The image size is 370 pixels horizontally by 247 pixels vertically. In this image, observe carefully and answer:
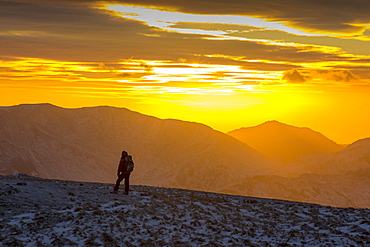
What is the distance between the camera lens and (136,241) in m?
22.5

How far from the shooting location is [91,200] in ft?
93.2

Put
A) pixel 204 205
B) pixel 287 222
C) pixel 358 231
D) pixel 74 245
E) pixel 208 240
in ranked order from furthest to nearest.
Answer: pixel 204 205, pixel 287 222, pixel 358 231, pixel 208 240, pixel 74 245

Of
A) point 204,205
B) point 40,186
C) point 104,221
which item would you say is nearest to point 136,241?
point 104,221

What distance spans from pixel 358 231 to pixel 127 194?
545 inches

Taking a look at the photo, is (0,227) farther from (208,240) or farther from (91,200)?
(208,240)

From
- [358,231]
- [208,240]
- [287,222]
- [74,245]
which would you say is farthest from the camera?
Answer: [287,222]

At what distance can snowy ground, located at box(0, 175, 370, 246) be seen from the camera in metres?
22.6

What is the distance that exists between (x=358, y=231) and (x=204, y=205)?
903 centimetres

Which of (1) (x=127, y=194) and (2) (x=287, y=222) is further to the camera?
(1) (x=127, y=194)

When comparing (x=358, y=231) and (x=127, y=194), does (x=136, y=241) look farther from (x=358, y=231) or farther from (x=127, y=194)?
(x=358, y=231)

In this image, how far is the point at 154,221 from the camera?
84.4 feet

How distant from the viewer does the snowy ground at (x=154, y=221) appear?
22609 millimetres

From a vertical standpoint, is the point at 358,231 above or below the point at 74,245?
above

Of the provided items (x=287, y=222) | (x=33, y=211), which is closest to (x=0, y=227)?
(x=33, y=211)
